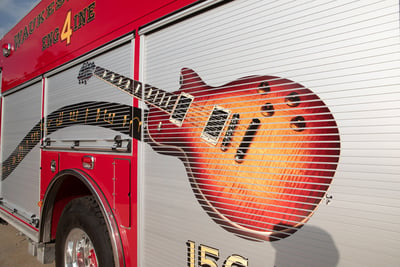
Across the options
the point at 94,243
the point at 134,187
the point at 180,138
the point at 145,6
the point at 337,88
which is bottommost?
the point at 94,243

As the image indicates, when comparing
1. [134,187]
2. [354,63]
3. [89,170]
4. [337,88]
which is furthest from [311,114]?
A: [89,170]

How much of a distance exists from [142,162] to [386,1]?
5.04 ft

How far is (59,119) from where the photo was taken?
2633 mm

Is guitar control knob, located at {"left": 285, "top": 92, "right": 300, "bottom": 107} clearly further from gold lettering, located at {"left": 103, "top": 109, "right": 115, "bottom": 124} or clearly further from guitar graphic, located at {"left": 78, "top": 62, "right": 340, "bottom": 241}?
gold lettering, located at {"left": 103, "top": 109, "right": 115, "bottom": 124}

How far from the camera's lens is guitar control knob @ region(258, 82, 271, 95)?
47.6 inches

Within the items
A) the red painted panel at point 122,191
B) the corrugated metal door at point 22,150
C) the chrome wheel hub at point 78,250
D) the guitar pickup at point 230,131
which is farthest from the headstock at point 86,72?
the guitar pickup at point 230,131

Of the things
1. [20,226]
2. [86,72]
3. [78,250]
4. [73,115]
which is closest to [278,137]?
[86,72]

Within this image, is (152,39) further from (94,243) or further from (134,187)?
(94,243)

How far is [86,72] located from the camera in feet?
7.49

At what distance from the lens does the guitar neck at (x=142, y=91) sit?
5.33 feet

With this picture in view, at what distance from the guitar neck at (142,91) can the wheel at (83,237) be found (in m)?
1.04

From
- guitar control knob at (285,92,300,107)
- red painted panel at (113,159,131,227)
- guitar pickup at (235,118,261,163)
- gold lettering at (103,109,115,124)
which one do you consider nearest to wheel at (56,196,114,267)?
red painted panel at (113,159,131,227)

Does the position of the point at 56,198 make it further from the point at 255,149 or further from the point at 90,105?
the point at 255,149

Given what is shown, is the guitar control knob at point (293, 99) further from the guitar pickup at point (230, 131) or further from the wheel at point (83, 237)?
the wheel at point (83, 237)
